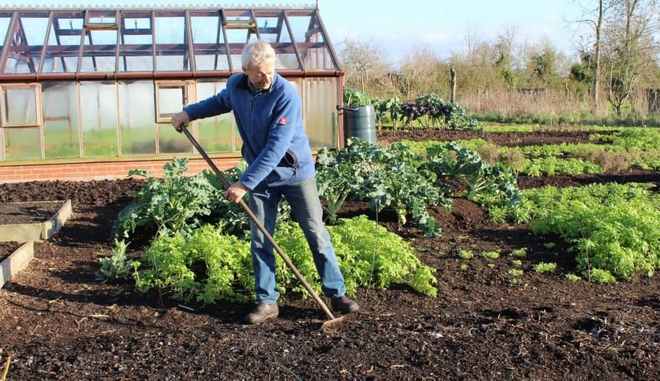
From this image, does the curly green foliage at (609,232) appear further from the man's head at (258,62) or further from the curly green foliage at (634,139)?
the curly green foliage at (634,139)

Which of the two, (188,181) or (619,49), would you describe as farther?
(619,49)

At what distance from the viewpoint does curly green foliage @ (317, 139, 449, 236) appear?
741cm

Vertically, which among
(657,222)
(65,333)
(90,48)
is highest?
(90,48)

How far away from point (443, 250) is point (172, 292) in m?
2.56

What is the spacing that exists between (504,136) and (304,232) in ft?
48.3

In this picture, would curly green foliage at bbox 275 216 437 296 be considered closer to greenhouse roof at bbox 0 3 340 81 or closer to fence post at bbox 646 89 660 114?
greenhouse roof at bbox 0 3 340 81

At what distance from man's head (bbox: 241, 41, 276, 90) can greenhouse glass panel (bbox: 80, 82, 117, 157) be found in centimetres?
802

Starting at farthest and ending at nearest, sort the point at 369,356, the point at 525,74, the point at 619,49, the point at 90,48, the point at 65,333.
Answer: the point at 525,74
the point at 619,49
the point at 90,48
the point at 65,333
the point at 369,356

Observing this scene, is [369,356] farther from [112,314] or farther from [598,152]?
[598,152]

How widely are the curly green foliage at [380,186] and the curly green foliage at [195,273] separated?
1.88 metres

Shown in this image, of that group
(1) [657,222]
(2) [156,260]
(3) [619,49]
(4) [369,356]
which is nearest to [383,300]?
(4) [369,356]

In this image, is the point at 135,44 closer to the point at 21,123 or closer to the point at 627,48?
the point at 21,123

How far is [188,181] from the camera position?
23.0ft

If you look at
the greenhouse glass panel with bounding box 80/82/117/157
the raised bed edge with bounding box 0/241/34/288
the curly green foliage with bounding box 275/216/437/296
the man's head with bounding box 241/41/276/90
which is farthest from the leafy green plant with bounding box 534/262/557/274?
the greenhouse glass panel with bounding box 80/82/117/157
